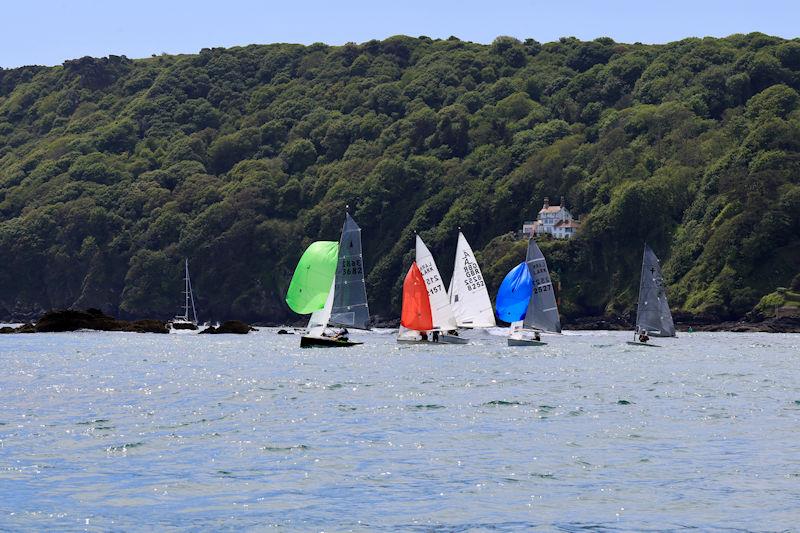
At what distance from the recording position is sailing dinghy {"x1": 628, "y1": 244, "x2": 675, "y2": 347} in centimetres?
10600

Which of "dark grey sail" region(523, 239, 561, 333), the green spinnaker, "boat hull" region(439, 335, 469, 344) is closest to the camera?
the green spinnaker

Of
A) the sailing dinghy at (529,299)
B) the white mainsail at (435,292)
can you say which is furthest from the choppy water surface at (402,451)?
the sailing dinghy at (529,299)

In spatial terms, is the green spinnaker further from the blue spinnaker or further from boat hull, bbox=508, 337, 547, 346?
boat hull, bbox=508, 337, 547, 346

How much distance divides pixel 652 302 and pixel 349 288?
97.4 feet

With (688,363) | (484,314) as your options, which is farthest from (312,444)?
(484,314)

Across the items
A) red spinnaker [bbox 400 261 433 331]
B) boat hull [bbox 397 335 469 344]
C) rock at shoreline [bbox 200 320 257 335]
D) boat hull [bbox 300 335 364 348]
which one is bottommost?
boat hull [bbox 300 335 364 348]

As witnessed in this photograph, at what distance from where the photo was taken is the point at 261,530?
24.7 meters

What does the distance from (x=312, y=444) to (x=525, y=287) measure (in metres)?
61.5

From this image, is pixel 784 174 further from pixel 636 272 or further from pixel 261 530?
pixel 261 530

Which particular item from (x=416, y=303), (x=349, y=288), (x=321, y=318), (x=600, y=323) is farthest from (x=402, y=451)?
(x=600, y=323)

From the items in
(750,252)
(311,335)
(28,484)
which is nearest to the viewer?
(28,484)

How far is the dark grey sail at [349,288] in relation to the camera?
93.4m

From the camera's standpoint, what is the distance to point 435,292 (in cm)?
9475

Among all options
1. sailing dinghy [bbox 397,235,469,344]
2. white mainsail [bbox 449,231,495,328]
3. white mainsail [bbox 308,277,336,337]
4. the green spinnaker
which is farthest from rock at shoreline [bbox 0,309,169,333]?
sailing dinghy [bbox 397,235,469,344]
